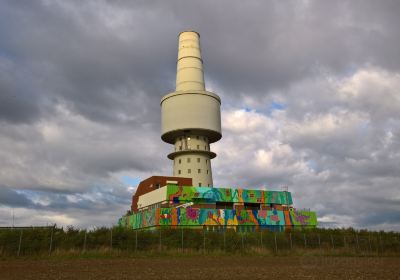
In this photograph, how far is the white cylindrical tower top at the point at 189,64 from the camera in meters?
69.0

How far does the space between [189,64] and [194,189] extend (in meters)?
24.0

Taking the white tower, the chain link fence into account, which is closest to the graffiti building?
the white tower

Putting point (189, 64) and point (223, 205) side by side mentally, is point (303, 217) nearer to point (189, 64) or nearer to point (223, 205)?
point (223, 205)

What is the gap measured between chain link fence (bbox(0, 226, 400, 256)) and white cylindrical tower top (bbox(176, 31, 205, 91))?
3497cm

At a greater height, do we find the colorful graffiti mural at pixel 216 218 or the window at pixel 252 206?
the window at pixel 252 206

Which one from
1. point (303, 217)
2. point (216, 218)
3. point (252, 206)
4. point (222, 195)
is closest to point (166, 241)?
point (216, 218)

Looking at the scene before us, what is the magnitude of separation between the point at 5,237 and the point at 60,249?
407 cm

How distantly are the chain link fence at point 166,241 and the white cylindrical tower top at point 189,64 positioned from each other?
115 ft

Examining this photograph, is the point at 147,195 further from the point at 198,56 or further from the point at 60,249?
the point at 60,249

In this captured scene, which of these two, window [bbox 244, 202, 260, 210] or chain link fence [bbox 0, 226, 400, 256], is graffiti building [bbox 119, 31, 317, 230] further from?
chain link fence [bbox 0, 226, 400, 256]

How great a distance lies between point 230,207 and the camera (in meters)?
61.7

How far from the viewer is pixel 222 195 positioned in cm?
6012

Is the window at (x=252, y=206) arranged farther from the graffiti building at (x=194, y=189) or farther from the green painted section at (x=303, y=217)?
the green painted section at (x=303, y=217)

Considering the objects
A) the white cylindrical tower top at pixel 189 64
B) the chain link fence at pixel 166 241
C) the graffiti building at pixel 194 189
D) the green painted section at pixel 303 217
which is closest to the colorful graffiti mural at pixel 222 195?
the graffiti building at pixel 194 189
